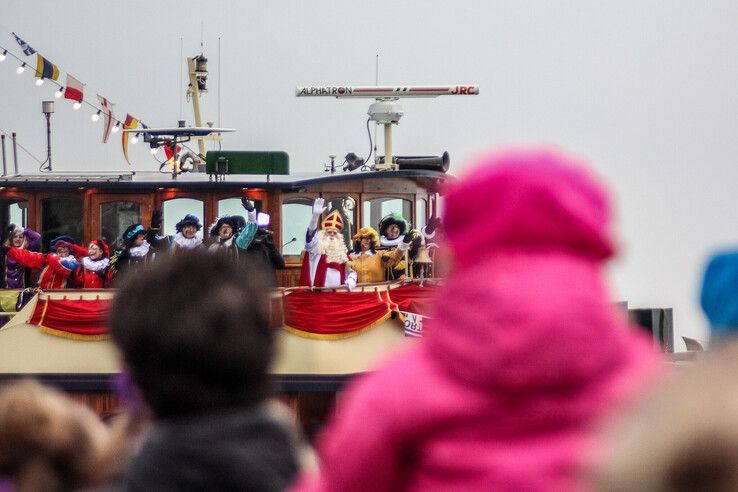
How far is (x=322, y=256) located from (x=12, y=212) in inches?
136

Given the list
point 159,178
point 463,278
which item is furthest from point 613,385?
point 159,178

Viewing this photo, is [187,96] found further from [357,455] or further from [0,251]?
[357,455]

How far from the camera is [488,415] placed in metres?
1.83

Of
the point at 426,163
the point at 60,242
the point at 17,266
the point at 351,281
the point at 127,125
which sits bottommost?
the point at 351,281

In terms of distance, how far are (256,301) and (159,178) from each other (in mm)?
11920

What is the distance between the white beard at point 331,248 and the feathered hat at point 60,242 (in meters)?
2.58

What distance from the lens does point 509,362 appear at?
178 cm

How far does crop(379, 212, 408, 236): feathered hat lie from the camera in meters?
13.2

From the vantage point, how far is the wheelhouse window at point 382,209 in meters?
13.9

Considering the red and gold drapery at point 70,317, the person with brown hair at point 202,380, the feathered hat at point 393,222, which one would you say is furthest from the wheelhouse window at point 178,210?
the person with brown hair at point 202,380

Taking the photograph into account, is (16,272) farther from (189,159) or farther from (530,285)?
(530,285)

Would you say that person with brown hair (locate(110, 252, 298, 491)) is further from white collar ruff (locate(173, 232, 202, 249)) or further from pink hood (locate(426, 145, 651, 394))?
white collar ruff (locate(173, 232, 202, 249))

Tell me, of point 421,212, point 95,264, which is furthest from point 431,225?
point 95,264

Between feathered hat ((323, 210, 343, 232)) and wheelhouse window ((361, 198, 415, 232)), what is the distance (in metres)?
1.02
